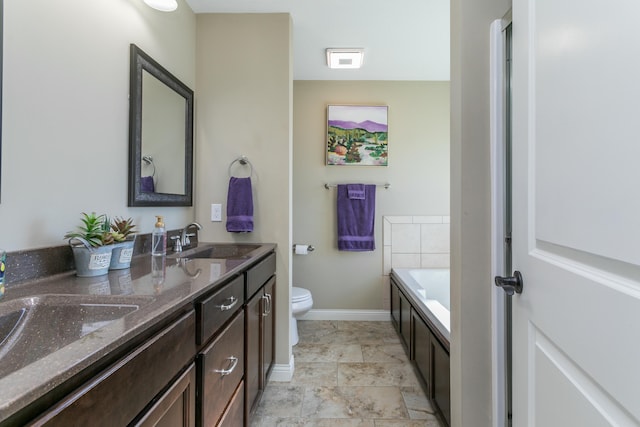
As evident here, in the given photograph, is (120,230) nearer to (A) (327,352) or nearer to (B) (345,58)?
(A) (327,352)

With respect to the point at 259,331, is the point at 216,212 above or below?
above

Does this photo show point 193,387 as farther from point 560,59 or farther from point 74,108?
point 560,59

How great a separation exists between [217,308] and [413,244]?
2382mm

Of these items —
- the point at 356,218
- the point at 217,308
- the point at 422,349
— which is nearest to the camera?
the point at 217,308

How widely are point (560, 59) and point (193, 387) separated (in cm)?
133

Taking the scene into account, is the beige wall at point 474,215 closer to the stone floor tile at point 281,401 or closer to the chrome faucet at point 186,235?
the stone floor tile at point 281,401

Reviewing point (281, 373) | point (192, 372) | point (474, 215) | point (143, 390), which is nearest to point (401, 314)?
point (281, 373)

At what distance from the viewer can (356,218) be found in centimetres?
292

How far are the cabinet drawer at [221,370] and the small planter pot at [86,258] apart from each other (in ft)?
1.73

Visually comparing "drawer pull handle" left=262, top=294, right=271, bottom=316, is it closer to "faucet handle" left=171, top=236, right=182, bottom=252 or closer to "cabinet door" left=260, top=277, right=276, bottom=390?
"cabinet door" left=260, top=277, right=276, bottom=390

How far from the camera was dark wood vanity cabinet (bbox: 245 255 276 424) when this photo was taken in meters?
1.40

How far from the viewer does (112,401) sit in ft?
1.86

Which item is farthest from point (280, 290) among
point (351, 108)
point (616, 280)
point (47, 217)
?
point (351, 108)

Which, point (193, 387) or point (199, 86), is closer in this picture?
point (193, 387)
